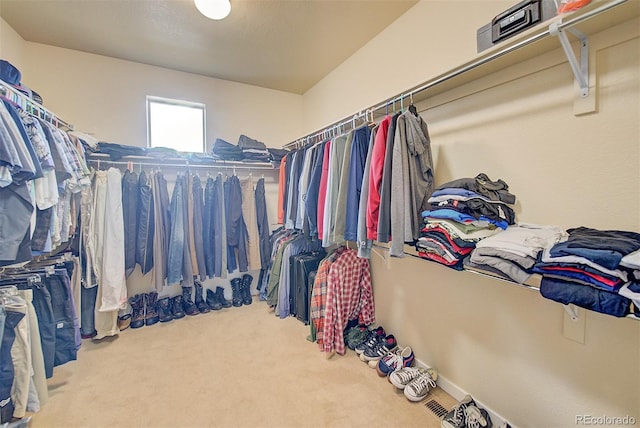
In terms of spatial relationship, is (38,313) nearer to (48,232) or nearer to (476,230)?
(48,232)

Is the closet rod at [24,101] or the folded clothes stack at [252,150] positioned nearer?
the closet rod at [24,101]

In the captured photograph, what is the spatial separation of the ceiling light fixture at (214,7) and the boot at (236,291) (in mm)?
2605

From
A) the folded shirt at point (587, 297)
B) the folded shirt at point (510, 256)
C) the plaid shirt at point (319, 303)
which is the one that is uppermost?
the folded shirt at point (510, 256)

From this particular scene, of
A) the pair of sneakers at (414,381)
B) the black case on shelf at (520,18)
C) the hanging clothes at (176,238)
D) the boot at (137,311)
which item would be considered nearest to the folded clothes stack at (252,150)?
the hanging clothes at (176,238)

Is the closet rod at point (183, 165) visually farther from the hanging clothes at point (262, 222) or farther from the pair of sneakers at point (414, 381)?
the pair of sneakers at point (414, 381)

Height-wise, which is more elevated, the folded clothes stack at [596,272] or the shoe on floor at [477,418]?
the folded clothes stack at [596,272]

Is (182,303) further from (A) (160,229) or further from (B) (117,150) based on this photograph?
(B) (117,150)

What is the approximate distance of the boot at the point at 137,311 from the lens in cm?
260

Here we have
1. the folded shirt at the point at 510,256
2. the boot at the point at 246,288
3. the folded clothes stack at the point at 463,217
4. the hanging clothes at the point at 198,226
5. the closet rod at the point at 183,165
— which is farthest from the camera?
the boot at the point at 246,288

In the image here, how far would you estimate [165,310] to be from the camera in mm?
2762

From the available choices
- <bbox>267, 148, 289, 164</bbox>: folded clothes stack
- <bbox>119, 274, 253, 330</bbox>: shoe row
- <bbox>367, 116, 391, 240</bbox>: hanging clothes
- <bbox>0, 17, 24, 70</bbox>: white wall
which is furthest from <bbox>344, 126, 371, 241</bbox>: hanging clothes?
<bbox>0, 17, 24, 70</bbox>: white wall

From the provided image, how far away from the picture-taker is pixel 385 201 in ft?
4.95

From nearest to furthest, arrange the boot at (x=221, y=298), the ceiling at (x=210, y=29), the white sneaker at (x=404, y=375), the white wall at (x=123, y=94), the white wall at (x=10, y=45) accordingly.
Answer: the white sneaker at (x=404, y=375) → the ceiling at (x=210, y=29) → the white wall at (x=10, y=45) → the white wall at (x=123, y=94) → the boot at (x=221, y=298)

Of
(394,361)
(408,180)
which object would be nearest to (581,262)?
(408,180)
